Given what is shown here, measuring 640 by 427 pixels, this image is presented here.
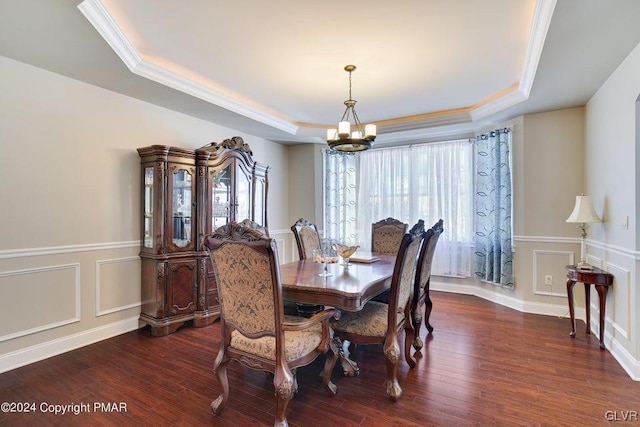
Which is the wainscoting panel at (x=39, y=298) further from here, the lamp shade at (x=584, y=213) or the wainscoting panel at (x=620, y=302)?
the lamp shade at (x=584, y=213)

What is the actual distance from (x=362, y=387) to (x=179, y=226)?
2.47 metres

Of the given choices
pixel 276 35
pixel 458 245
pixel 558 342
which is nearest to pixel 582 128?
pixel 458 245

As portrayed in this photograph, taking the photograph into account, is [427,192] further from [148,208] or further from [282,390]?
[282,390]

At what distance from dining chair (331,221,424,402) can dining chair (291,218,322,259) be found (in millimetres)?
1214

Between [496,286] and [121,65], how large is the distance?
5.04 metres

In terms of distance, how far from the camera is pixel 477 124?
4.43 meters

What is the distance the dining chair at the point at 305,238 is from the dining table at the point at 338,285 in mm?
651

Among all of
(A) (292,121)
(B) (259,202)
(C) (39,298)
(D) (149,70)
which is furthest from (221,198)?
(C) (39,298)

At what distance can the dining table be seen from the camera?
79.5 inches

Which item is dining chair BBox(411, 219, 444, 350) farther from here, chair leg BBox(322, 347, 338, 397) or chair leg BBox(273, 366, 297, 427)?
chair leg BBox(273, 366, 297, 427)

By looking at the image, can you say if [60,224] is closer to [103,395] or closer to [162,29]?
[103,395]

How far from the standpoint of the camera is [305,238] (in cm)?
362

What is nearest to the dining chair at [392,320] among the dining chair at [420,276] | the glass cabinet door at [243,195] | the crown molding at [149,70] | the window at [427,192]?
the dining chair at [420,276]

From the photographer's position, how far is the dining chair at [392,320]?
2113mm
